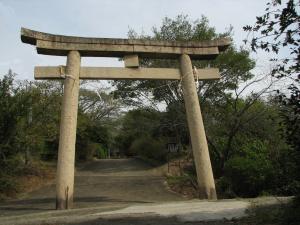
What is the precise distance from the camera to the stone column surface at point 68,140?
9969mm

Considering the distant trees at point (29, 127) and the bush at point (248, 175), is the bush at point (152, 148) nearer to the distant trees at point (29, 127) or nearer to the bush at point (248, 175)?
the distant trees at point (29, 127)

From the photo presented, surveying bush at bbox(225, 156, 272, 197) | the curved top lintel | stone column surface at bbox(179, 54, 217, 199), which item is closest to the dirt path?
stone column surface at bbox(179, 54, 217, 199)

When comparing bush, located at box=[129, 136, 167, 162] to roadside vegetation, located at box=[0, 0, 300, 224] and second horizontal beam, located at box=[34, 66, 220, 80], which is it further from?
second horizontal beam, located at box=[34, 66, 220, 80]

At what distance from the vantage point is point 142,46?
11.6m

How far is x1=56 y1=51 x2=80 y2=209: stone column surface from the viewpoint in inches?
392

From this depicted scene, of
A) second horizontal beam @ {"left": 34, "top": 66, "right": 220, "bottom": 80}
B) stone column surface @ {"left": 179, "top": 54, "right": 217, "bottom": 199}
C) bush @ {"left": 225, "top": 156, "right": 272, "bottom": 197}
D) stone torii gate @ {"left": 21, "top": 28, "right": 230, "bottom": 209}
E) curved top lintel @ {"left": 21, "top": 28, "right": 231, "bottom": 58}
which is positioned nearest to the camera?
stone torii gate @ {"left": 21, "top": 28, "right": 230, "bottom": 209}

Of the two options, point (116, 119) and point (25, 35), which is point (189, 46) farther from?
point (116, 119)

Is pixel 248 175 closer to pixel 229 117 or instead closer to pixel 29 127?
pixel 229 117

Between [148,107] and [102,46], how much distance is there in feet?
42.0

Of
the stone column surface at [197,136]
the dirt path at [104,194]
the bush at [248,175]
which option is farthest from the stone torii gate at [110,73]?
the bush at [248,175]

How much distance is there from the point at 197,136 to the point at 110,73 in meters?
3.12

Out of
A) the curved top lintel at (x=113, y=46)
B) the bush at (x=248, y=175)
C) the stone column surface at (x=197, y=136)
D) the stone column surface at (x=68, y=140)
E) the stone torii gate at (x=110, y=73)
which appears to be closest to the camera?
the stone column surface at (x=68, y=140)

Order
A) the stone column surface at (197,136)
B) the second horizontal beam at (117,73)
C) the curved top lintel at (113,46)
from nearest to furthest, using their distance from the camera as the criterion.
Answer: the curved top lintel at (113,46)
the second horizontal beam at (117,73)
the stone column surface at (197,136)

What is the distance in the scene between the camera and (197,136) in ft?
36.7
